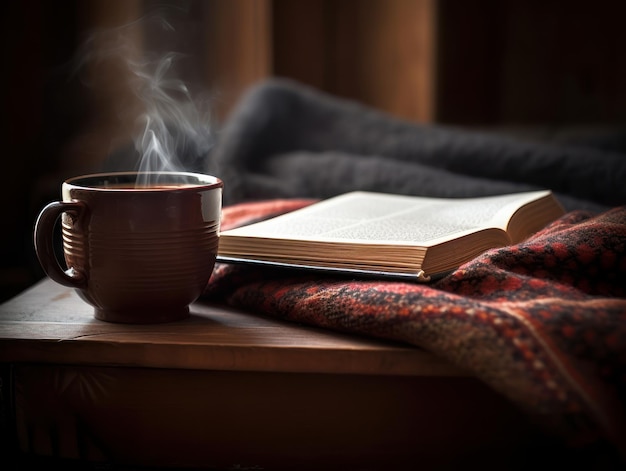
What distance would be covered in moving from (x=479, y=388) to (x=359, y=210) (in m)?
0.27

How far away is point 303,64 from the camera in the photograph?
6.46ft

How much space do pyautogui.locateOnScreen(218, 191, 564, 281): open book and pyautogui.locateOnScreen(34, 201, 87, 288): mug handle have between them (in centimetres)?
13

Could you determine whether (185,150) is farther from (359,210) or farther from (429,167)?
(359,210)

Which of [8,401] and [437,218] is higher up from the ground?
[437,218]

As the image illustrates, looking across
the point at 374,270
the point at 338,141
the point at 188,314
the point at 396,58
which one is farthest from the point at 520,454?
the point at 396,58

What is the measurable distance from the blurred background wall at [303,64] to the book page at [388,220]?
0.66 metres

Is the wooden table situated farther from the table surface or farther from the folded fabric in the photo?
the folded fabric

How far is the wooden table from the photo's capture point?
1.87ft

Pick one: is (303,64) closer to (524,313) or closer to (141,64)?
(141,64)

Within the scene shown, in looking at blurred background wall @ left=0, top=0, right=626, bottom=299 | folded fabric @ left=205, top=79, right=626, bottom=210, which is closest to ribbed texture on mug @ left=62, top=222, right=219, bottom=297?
folded fabric @ left=205, top=79, right=626, bottom=210

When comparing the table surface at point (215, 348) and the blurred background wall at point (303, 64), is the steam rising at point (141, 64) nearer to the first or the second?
the blurred background wall at point (303, 64)

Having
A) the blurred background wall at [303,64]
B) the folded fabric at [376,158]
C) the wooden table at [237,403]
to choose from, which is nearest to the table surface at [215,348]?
the wooden table at [237,403]

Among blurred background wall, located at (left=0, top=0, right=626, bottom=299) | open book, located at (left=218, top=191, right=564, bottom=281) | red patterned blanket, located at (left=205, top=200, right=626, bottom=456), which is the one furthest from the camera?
blurred background wall, located at (left=0, top=0, right=626, bottom=299)

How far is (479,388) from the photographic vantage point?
57 centimetres
